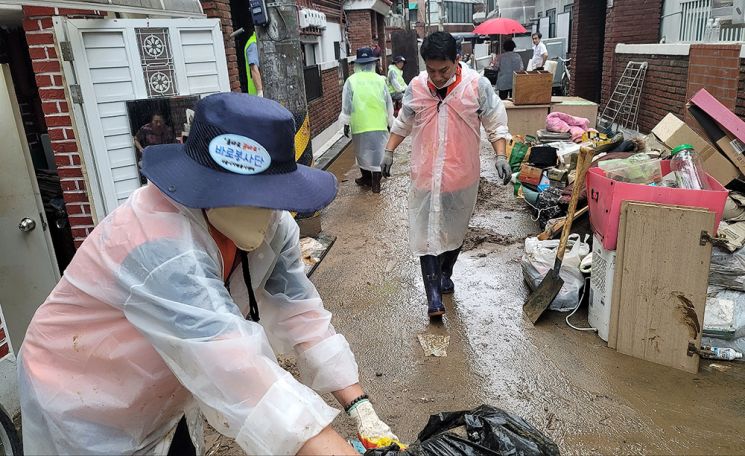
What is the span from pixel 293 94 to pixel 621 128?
258 inches

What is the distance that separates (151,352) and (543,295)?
3043mm

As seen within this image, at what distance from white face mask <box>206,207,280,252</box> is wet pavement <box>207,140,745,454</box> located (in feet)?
5.48

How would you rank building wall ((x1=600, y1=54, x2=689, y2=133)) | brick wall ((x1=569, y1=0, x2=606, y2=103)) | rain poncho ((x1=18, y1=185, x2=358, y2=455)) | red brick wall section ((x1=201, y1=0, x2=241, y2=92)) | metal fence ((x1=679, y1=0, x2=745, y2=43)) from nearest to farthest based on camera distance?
rain poncho ((x1=18, y1=185, x2=358, y2=455)), red brick wall section ((x1=201, y1=0, x2=241, y2=92)), metal fence ((x1=679, y1=0, x2=745, y2=43)), building wall ((x1=600, y1=54, x2=689, y2=133)), brick wall ((x1=569, y1=0, x2=606, y2=103))

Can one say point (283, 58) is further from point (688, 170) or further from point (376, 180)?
point (688, 170)

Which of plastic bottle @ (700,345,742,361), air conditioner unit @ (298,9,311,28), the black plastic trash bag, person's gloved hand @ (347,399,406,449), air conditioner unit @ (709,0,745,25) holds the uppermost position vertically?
air conditioner unit @ (298,9,311,28)

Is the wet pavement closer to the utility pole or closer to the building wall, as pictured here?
the utility pole

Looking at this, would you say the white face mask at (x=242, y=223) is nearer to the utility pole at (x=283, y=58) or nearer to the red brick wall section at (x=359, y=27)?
the utility pole at (x=283, y=58)

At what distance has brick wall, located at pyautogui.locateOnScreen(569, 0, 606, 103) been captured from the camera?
11531mm

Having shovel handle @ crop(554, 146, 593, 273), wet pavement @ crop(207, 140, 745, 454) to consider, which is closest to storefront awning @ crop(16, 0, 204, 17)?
wet pavement @ crop(207, 140, 745, 454)

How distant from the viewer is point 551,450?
1677 millimetres

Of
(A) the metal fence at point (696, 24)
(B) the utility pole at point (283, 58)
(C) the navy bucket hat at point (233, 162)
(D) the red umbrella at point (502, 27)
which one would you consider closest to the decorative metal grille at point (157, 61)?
(B) the utility pole at point (283, 58)

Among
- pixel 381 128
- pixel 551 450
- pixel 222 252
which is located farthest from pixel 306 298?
pixel 381 128

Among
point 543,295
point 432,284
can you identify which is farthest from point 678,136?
point 432,284

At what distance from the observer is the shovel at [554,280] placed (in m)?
3.59
